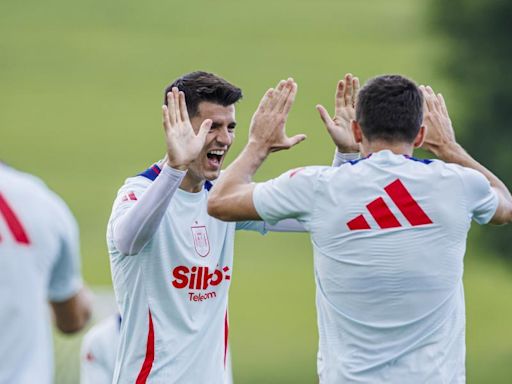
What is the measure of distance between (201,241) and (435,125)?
4.91 ft

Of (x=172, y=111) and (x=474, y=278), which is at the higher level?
(x=172, y=111)

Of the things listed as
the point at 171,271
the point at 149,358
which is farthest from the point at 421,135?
the point at 149,358

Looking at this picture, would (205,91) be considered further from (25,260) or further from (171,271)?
(25,260)

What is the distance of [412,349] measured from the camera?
18.9ft

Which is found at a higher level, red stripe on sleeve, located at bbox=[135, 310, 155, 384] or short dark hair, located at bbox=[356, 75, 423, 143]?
short dark hair, located at bbox=[356, 75, 423, 143]

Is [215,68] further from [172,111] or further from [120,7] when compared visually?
[172,111]

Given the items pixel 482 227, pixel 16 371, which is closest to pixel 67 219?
pixel 16 371

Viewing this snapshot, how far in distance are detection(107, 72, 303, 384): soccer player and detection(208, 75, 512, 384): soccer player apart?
62 cm

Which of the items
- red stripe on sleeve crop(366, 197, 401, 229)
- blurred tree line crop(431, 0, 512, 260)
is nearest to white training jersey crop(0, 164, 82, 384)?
red stripe on sleeve crop(366, 197, 401, 229)

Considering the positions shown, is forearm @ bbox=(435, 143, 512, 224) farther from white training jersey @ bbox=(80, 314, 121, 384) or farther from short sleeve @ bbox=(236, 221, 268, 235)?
white training jersey @ bbox=(80, 314, 121, 384)

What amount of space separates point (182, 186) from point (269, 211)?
52.7 inches

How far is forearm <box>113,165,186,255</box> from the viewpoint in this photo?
249 inches

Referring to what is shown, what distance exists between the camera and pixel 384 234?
5742 mm

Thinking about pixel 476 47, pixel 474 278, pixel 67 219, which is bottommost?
pixel 474 278
